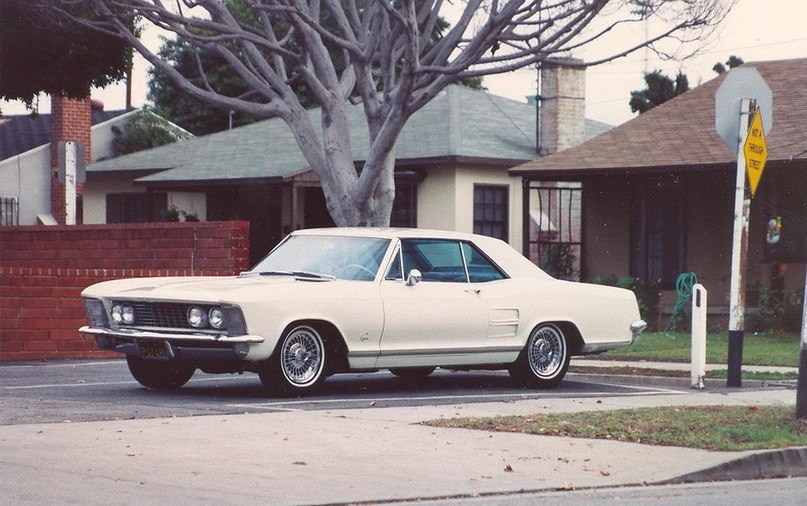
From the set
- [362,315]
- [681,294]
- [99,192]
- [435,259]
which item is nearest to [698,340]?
[435,259]

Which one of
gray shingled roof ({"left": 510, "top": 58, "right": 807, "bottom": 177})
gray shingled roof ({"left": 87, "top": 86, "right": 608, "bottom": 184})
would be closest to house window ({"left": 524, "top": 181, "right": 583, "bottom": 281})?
gray shingled roof ({"left": 510, "top": 58, "right": 807, "bottom": 177})

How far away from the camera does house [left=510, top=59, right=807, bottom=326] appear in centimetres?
2345

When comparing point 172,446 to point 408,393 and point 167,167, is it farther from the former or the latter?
point 167,167

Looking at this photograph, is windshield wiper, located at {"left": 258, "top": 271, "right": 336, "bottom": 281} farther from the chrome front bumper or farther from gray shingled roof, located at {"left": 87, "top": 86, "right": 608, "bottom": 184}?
gray shingled roof, located at {"left": 87, "top": 86, "right": 608, "bottom": 184}

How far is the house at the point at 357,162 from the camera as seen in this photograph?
29.6m

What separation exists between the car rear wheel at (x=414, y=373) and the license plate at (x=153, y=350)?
123 inches

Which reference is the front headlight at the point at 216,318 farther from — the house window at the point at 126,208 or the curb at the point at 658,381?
the house window at the point at 126,208

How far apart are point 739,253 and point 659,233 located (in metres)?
11.4

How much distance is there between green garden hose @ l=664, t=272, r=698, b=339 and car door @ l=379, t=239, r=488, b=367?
9.91 metres

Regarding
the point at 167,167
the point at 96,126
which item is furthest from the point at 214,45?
the point at 96,126

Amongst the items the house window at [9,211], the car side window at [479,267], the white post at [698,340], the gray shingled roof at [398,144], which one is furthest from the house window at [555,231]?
the house window at [9,211]

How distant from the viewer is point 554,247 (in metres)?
27.4

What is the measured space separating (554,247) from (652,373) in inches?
460

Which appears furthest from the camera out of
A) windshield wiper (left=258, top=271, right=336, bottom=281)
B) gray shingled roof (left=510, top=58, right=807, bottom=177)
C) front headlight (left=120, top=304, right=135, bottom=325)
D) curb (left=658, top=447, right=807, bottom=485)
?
gray shingled roof (left=510, top=58, right=807, bottom=177)
